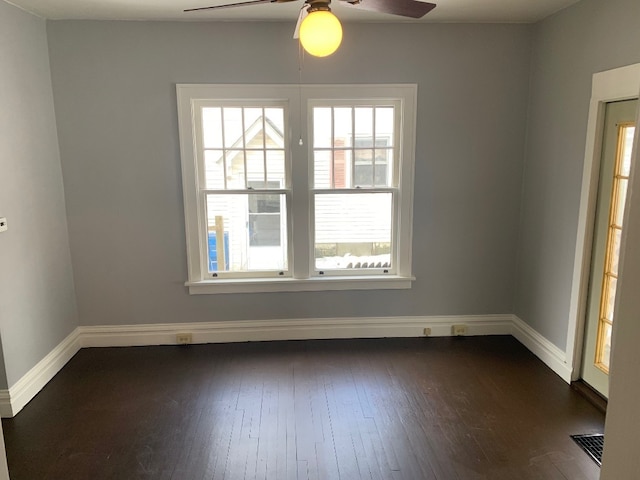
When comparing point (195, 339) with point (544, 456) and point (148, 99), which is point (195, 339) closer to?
point (148, 99)

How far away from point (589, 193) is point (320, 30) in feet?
6.96

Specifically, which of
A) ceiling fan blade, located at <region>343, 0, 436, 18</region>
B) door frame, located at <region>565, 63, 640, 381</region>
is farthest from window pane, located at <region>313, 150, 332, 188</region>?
door frame, located at <region>565, 63, 640, 381</region>

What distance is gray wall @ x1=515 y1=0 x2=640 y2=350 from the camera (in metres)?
2.76

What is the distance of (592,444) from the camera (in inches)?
98.7

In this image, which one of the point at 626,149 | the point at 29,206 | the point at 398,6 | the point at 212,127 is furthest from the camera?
the point at 212,127

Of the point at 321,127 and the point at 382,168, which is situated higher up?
the point at 321,127

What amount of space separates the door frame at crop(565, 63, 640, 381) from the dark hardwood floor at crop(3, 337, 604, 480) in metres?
0.35

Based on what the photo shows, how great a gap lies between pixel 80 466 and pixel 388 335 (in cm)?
244

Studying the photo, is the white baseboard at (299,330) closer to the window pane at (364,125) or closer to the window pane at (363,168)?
the window pane at (363,168)

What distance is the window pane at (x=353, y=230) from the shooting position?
3.75 meters

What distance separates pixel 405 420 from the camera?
2736mm

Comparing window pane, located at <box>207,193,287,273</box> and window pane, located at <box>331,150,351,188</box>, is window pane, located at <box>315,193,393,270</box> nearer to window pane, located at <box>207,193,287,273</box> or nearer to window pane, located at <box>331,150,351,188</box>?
window pane, located at <box>331,150,351,188</box>

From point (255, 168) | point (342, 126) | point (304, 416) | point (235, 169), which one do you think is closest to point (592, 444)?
point (304, 416)

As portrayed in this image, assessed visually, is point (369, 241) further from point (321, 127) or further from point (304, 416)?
point (304, 416)
